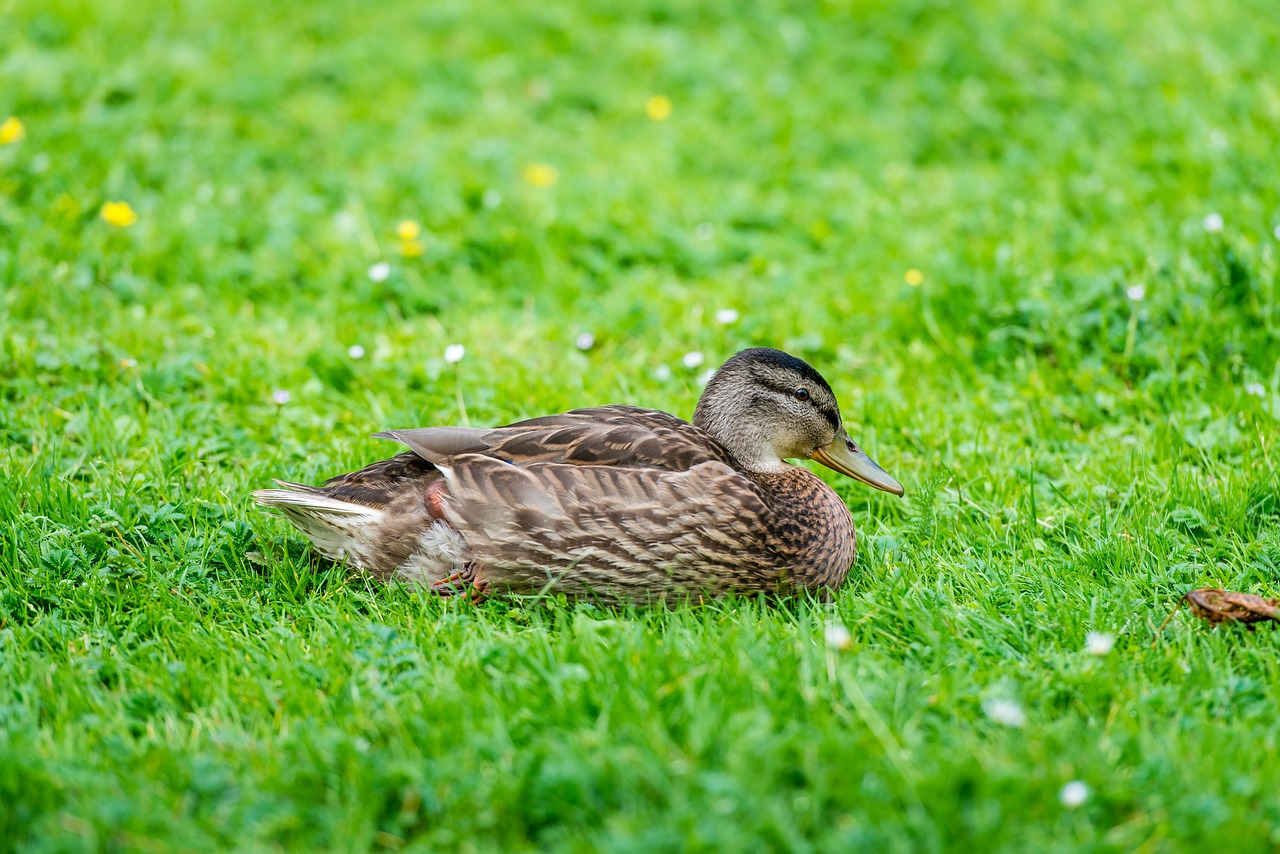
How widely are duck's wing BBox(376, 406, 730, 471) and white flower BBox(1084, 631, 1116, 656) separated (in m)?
1.30

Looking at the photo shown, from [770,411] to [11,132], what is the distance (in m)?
4.81

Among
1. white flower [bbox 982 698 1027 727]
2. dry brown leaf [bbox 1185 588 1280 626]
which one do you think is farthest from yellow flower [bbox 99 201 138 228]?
dry brown leaf [bbox 1185 588 1280 626]

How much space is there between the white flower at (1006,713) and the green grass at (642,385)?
0.03 meters

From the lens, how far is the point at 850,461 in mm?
4398

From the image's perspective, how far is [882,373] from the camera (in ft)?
17.8

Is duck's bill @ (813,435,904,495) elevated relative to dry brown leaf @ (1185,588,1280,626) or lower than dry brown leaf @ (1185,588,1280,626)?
elevated

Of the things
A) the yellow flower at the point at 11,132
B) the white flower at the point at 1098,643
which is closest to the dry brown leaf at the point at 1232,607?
the white flower at the point at 1098,643

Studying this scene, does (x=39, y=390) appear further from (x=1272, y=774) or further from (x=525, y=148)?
(x=1272, y=774)

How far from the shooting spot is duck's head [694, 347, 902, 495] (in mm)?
4277

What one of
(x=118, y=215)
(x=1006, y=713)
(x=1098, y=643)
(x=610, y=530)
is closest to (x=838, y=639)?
(x=1006, y=713)

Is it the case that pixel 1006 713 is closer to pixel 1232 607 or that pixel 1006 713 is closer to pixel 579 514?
pixel 1232 607

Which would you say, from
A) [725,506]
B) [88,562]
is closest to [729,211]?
[725,506]

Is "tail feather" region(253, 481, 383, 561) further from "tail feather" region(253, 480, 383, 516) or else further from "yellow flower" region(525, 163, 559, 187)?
"yellow flower" region(525, 163, 559, 187)

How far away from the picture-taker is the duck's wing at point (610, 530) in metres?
3.83
